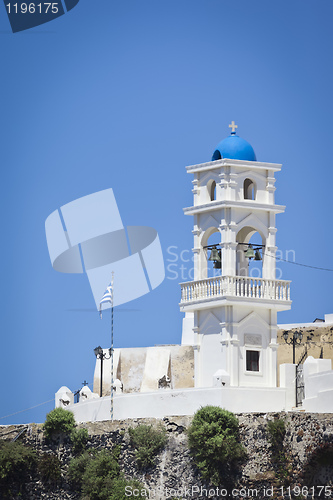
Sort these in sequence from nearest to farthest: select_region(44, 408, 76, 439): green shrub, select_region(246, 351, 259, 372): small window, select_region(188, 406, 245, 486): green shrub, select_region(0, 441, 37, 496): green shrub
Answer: select_region(188, 406, 245, 486): green shrub
select_region(0, 441, 37, 496): green shrub
select_region(44, 408, 76, 439): green shrub
select_region(246, 351, 259, 372): small window

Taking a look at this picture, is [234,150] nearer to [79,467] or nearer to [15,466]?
[79,467]

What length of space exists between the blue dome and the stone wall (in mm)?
11001

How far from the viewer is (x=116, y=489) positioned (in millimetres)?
67750

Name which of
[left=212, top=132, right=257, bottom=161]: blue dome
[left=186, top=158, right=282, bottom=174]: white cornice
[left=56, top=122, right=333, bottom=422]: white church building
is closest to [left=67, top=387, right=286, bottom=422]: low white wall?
[left=56, top=122, right=333, bottom=422]: white church building

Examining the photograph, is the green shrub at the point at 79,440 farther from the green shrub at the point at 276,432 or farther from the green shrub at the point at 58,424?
the green shrub at the point at 276,432

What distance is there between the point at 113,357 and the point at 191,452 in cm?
1158

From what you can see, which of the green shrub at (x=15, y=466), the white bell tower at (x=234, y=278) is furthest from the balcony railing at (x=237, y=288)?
the green shrub at (x=15, y=466)

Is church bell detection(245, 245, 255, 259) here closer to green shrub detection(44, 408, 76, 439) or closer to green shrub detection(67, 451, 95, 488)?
green shrub detection(44, 408, 76, 439)

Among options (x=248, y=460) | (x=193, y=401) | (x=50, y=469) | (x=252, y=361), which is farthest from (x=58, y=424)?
(x=248, y=460)

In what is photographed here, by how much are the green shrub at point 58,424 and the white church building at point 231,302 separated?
4.14 ft

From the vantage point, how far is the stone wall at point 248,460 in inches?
2579

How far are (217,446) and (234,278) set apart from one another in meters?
7.90

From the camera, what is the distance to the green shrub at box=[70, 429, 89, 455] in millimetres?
70188

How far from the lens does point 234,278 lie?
71250mm
